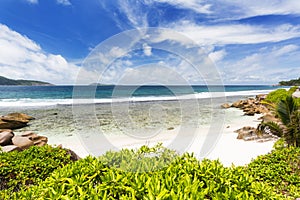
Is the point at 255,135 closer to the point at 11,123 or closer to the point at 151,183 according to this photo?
the point at 151,183

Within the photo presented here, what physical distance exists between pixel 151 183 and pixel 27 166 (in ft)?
11.4

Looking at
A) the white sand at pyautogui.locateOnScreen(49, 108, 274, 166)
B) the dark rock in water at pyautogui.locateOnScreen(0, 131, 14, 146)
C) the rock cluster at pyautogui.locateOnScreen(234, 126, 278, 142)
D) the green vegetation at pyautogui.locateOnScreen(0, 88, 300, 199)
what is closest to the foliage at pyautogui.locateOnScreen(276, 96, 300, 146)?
the white sand at pyautogui.locateOnScreen(49, 108, 274, 166)

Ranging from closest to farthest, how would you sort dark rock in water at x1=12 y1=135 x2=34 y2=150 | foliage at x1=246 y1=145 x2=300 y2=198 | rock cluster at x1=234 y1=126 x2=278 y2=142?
foliage at x1=246 y1=145 x2=300 y2=198
dark rock in water at x1=12 y1=135 x2=34 y2=150
rock cluster at x1=234 y1=126 x2=278 y2=142

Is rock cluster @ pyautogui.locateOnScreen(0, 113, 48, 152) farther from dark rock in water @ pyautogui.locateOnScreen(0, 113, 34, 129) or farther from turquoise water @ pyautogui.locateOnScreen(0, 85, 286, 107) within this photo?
dark rock in water @ pyautogui.locateOnScreen(0, 113, 34, 129)

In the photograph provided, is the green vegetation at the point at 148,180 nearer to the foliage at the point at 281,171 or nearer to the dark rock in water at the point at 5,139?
the foliage at the point at 281,171

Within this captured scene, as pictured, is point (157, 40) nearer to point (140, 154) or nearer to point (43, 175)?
point (140, 154)

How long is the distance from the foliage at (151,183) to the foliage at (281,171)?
6.08 feet

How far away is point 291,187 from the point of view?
3.77m

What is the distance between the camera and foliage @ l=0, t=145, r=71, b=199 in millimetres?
3889

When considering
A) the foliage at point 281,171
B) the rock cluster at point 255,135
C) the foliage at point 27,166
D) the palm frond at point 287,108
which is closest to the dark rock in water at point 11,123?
the foliage at point 27,166

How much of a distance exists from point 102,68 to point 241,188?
3059 millimetres

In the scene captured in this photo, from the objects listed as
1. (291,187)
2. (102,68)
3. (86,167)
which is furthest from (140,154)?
(291,187)

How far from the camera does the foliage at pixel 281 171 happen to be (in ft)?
12.6

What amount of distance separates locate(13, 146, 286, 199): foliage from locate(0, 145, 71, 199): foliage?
5.54ft
